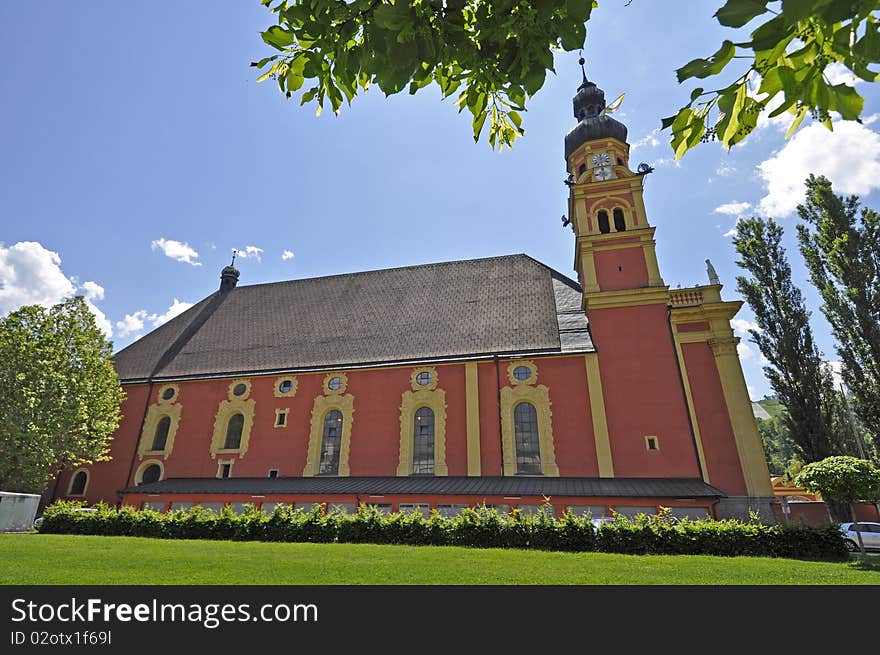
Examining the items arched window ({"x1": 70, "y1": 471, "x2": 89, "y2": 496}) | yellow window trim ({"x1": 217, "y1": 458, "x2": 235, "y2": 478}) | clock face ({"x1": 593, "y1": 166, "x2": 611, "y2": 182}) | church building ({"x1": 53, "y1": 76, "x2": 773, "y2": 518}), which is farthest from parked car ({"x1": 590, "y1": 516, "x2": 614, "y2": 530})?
arched window ({"x1": 70, "y1": 471, "x2": 89, "y2": 496})

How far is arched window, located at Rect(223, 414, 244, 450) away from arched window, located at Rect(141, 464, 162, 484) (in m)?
3.88

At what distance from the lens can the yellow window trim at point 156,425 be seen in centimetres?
2416

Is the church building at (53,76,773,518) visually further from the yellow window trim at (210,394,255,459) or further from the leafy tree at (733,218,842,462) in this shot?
the leafy tree at (733,218,842,462)

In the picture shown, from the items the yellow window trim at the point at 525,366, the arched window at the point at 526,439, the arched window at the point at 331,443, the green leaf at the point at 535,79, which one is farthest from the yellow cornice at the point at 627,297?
the green leaf at the point at 535,79

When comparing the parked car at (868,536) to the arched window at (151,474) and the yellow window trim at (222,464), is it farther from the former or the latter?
the arched window at (151,474)

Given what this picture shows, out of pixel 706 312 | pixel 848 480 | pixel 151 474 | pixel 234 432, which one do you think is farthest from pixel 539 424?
pixel 151 474

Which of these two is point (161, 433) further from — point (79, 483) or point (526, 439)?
point (526, 439)

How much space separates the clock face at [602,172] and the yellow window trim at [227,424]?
75.8 ft

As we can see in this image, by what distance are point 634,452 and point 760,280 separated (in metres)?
15.2

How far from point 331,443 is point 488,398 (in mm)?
8187
